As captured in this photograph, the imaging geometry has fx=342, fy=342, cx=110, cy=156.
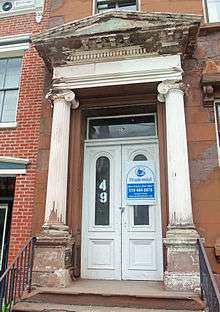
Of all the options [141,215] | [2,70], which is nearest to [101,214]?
[141,215]

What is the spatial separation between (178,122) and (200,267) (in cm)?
236

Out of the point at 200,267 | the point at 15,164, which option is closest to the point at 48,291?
the point at 200,267

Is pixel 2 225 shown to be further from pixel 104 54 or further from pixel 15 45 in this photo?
pixel 104 54

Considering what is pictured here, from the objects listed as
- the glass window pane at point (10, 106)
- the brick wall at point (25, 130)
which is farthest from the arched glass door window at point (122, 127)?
the glass window pane at point (10, 106)

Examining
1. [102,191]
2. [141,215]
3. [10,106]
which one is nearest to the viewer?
[141,215]

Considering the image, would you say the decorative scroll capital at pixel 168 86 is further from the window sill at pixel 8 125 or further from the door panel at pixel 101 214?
the window sill at pixel 8 125

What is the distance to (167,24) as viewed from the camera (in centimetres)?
586

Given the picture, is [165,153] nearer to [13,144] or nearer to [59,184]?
[59,184]

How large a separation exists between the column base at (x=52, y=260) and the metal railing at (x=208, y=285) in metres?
2.09

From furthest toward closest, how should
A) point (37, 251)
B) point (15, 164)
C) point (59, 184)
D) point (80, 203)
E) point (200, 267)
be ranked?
point (15, 164), point (80, 203), point (59, 184), point (37, 251), point (200, 267)

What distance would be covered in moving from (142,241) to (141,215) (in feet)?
1.53

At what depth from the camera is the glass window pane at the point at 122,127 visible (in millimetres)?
6828

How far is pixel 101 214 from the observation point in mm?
6461

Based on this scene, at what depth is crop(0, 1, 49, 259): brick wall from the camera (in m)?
6.45
